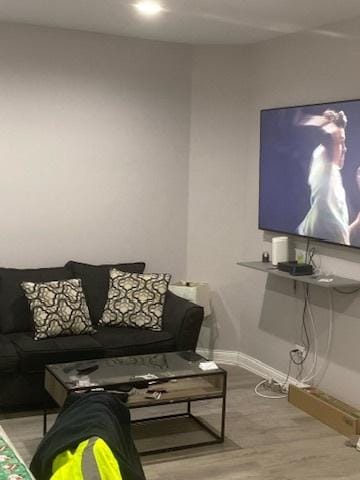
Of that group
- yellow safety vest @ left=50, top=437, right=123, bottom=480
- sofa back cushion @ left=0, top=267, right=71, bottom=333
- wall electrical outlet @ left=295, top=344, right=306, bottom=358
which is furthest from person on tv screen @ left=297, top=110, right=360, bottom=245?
yellow safety vest @ left=50, top=437, right=123, bottom=480

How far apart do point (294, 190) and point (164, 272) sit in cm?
134

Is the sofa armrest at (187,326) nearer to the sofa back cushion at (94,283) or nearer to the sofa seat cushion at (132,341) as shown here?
the sofa seat cushion at (132,341)

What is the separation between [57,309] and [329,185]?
6.42 ft

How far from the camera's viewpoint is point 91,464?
1724 mm

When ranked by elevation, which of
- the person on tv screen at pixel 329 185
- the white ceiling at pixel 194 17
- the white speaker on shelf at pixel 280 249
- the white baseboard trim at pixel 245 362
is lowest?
the white baseboard trim at pixel 245 362

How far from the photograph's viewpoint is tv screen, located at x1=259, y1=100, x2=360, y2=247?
4.39 meters

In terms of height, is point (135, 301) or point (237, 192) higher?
point (237, 192)

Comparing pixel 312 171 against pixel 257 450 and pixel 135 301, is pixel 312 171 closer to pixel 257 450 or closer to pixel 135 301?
pixel 135 301

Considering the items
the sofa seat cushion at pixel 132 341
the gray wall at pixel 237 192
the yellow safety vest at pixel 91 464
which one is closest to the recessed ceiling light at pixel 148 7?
the gray wall at pixel 237 192

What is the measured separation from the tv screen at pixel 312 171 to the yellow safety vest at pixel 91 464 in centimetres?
292

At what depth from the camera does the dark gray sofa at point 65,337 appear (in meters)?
4.39

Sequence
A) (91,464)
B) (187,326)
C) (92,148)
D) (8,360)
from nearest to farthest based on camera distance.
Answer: (91,464)
(8,360)
(187,326)
(92,148)

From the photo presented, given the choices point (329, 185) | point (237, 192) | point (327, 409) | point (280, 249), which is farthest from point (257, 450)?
point (237, 192)

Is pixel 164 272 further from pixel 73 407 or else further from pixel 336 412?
pixel 73 407
